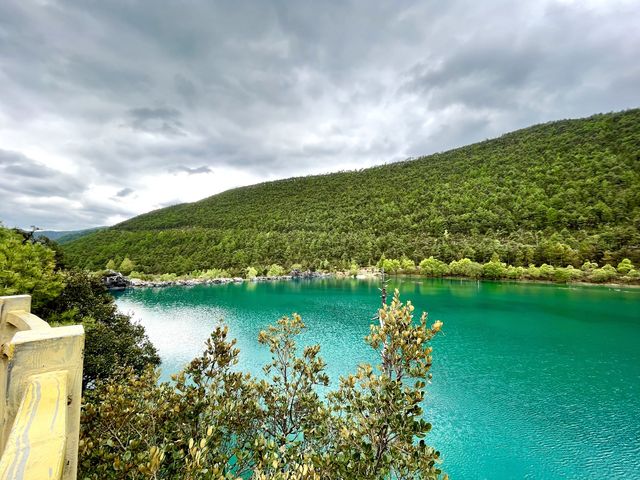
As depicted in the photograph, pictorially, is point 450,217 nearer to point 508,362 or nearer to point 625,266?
point 625,266

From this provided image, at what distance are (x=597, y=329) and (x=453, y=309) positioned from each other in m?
15.0

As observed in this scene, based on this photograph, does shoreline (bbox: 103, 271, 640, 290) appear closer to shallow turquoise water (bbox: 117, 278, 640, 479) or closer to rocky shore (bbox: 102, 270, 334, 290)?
rocky shore (bbox: 102, 270, 334, 290)

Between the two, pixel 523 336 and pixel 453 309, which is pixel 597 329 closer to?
pixel 523 336

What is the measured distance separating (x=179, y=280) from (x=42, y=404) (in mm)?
87655

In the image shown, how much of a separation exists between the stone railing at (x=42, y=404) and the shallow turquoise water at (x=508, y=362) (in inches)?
598

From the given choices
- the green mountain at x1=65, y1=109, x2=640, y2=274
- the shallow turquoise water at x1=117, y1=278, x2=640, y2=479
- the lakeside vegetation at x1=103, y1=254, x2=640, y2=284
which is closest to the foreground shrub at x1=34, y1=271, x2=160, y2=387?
the shallow turquoise water at x1=117, y1=278, x2=640, y2=479

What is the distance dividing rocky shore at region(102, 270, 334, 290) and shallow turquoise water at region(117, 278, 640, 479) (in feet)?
61.3

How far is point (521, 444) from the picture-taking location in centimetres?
1426

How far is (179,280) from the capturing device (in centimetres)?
8088

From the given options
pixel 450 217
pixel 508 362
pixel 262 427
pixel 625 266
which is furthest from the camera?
pixel 450 217

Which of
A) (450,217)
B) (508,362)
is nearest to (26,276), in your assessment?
(508,362)

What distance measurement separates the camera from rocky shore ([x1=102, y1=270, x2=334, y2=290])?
68.6 m

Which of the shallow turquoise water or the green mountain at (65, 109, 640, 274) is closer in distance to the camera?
the shallow turquoise water

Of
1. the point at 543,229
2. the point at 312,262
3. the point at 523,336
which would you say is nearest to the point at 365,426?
the point at 523,336
